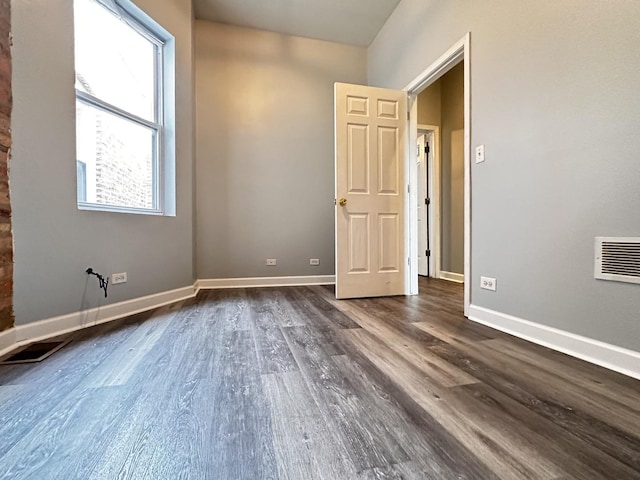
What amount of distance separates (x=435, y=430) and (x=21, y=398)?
4.97 feet

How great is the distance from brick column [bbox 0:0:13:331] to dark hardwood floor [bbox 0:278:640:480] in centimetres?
41

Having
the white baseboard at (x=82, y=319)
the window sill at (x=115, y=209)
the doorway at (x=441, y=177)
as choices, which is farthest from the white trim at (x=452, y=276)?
the window sill at (x=115, y=209)

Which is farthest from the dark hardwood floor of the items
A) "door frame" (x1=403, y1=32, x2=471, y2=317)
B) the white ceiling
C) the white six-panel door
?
the white ceiling

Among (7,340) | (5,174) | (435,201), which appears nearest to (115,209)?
(5,174)

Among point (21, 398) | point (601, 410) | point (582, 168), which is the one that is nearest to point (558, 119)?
point (582, 168)

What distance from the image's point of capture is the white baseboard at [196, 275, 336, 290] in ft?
11.3

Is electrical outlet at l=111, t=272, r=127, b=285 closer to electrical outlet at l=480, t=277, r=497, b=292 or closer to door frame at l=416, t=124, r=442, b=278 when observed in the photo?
electrical outlet at l=480, t=277, r=497, b=292

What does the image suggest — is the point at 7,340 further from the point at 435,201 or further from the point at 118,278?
the point at 435,201

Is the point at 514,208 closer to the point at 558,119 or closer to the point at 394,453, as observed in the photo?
the point at 558,119

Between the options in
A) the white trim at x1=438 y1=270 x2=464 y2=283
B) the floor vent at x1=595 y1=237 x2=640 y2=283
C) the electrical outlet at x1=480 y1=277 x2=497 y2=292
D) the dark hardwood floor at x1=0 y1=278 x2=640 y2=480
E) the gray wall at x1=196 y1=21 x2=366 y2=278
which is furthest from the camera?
the white trim at x1=438 y1=270 x2=464 y2=283

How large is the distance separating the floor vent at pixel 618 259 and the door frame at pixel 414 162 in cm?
82

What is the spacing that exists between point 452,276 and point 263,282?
8.61ft

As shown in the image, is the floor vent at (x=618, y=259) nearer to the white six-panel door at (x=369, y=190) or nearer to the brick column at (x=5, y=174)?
the white six-panel door at (x=369, y=190)

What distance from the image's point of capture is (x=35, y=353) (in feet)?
4.99
